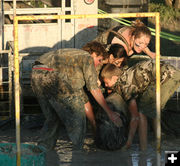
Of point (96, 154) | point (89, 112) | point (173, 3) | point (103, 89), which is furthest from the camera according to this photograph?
point (173, 3)

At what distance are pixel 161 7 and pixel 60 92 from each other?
16.3m

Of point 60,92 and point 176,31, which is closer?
point 60,92

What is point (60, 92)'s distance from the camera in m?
6.84

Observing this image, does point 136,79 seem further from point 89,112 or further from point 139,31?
point 89,112

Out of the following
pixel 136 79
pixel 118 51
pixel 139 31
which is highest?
pixel 139 31

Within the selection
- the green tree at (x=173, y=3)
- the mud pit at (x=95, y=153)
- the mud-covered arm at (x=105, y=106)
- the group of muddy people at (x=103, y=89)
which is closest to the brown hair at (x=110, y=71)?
the group of muddy people at (x=103, y=89)

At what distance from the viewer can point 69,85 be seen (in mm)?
6879

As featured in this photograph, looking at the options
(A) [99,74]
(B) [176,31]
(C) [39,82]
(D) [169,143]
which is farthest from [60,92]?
(B) [176,31]

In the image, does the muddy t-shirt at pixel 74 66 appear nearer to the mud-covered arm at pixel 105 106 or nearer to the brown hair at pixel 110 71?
the mud-covered arm at pixel 105 106

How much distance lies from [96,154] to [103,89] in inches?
48.2

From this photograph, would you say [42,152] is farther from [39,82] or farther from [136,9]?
[136,9]

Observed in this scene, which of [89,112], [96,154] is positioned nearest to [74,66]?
[89,112]

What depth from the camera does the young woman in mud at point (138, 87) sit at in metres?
7.24

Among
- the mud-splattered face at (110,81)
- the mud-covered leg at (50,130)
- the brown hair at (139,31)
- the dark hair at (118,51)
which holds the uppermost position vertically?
the brown hair at (139,31)
